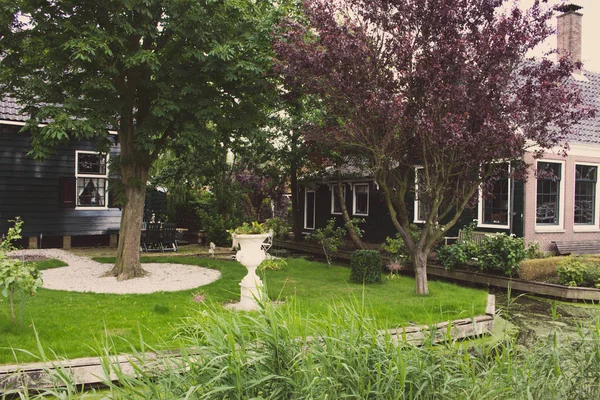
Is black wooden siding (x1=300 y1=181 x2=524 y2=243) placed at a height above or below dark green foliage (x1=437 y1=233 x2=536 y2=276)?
above

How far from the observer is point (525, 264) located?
11000mm

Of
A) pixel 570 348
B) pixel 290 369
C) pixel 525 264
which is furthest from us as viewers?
pixel 525 264

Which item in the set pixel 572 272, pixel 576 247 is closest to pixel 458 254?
pixel 572 272

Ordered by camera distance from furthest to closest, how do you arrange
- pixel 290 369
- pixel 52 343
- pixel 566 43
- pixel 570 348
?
pixel 566 43, pixel 52 343, pixel 570 348, pixel 290 369

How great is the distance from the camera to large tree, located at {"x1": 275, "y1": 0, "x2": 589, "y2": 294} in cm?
769

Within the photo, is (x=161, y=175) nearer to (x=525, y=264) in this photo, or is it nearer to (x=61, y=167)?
(x=61, y=167)

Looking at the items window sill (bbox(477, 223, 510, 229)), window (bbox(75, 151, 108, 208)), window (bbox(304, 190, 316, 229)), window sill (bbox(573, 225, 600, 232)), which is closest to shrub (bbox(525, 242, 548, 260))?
window sill (bbox(477, 223, 510, 229))

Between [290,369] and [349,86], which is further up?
[349,86]

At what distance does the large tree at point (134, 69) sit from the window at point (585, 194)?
1034cm

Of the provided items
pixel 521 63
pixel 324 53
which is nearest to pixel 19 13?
pixel 324 53

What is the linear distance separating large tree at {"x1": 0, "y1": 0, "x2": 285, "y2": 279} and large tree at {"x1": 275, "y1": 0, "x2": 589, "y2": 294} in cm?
161

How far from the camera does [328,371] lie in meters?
3.26

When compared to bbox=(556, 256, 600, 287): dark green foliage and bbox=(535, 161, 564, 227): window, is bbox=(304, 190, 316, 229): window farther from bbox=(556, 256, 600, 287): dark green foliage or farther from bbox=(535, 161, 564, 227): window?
bbox=(556, 256, 600, 287): dark green foliage

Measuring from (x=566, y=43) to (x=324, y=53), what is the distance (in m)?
12.1
